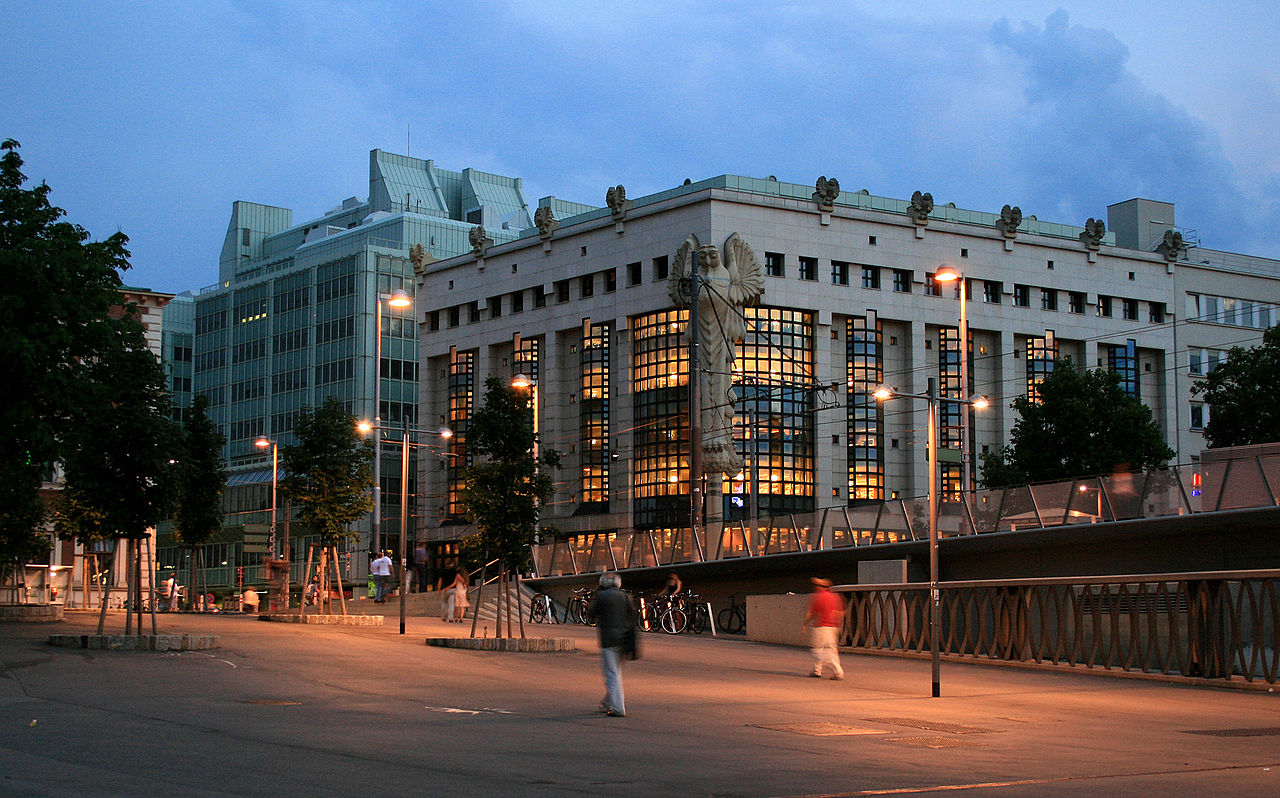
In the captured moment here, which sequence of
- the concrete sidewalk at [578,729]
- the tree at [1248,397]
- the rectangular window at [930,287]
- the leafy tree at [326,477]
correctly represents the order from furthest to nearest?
1. the rectangular window at [930,287]
2. the tree at [1248,397]
3. the leafy tree at [326,477]
4. the concrete sidewalk at [578,729]

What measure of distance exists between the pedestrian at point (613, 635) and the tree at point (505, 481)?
14.8 metres

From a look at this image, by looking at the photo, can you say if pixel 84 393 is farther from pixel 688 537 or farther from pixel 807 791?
pixel 807 791

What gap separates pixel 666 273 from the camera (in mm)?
73750

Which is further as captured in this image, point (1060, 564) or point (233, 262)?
point (233, 262)

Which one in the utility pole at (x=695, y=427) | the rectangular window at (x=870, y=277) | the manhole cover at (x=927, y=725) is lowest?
the manhole cover at (x=927, y=725)

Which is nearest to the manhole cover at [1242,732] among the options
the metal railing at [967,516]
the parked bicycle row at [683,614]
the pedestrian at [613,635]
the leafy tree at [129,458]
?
the pedestrian at [613,635]

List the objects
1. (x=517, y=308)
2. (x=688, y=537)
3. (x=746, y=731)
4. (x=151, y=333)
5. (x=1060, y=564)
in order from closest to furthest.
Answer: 1. (x=746, y=731)
2. (x=1060, y=564)
3. (x=688, y=537)
4. (x=151, y=333)
5. (x=517, y=308)

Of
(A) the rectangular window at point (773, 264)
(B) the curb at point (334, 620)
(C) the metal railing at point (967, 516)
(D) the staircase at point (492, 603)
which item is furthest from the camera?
(A) the rectangular window at point (773, 264)

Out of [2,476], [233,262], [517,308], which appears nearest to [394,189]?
[233,262]

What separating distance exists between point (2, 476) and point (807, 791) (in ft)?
91.6

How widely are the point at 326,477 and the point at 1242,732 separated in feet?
88.9

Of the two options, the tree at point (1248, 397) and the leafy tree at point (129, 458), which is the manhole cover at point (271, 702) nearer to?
the leafy tree at point (129, 458)

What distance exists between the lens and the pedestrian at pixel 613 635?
17.2 metres

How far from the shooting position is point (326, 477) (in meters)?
39.3
